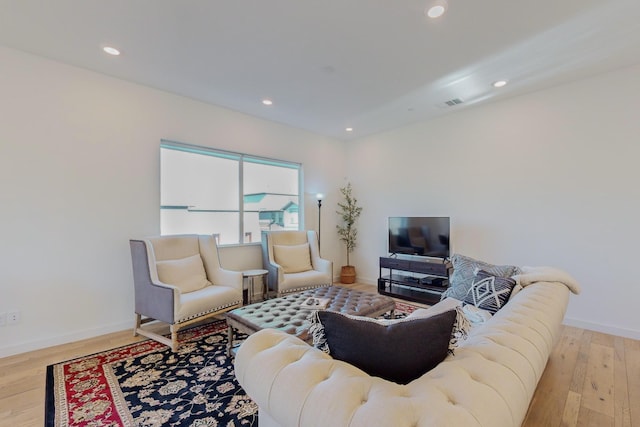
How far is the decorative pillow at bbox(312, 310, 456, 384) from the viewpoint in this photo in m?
0.97

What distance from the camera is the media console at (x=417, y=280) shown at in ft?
13.0

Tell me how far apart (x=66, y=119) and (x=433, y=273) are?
4.75 meters

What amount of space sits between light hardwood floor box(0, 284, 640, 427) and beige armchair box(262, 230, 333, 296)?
165 centimetres

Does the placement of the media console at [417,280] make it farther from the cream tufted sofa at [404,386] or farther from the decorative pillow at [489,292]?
the cream tufted sofa at [404,386]

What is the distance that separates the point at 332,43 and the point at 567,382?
337 centimetres

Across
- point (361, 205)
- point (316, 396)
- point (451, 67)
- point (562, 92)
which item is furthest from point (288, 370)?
point (361, 205)

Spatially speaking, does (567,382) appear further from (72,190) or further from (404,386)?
(72,190)

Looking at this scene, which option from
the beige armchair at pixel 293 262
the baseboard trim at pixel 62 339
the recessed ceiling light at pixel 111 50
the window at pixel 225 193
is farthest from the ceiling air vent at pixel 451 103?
the baseboard trim at pixel 62 339

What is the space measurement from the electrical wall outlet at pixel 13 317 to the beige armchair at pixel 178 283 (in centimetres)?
95

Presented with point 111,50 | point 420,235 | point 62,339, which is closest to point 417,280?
point 420,235

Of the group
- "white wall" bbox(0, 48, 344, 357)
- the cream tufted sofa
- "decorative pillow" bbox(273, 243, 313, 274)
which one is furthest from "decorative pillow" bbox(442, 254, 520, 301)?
"white wall" bbox(0, 48, 344, 357)

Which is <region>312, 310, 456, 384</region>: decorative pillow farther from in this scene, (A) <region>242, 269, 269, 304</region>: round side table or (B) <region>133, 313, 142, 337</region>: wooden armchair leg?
(B) <region>133, 313, 142, 337</region>: wooden armchair leg

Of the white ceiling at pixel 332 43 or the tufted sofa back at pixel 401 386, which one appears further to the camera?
the white ceiling at pixel 332 43

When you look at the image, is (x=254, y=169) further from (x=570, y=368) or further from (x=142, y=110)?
(x=570, y=368)
